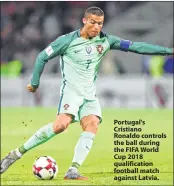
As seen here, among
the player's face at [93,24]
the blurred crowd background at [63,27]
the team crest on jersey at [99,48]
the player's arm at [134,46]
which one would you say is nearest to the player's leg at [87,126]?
the team crest on jersey at [99,48]

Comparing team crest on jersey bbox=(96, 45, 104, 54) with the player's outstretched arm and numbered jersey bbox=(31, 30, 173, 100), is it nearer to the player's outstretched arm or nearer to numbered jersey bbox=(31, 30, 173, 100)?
numbered jersey bbox=(31, 30, 173, 100)

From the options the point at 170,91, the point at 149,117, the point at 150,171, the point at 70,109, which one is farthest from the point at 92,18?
the point at 170,91

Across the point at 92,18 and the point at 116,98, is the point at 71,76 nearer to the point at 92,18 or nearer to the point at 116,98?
the point at 92,18

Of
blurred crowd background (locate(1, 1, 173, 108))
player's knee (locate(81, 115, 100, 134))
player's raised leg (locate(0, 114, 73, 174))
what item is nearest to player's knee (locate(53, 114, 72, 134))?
player's raised leg (locate(0, 114, 73, 174))

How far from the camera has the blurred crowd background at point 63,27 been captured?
2656 centimetres

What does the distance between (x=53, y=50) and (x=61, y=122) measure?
0.75 metres

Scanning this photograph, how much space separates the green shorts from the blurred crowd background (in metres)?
17.1

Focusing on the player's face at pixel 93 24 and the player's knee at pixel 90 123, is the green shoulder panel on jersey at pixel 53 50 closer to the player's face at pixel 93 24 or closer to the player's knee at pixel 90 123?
the player's face at pixel 93 24

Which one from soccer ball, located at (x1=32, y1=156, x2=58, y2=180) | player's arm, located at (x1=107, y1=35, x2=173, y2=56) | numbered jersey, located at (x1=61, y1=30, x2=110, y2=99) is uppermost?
player's arm, located at (x1=107, y1=35, x2=173, y2=56)

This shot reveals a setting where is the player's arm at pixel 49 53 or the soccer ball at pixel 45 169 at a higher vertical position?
the player's arm at pixel 49 53

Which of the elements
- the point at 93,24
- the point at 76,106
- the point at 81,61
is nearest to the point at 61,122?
the point at 76,106

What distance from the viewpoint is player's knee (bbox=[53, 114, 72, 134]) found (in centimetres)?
796

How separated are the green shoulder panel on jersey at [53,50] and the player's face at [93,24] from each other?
26cm

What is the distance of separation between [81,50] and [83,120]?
743mm
